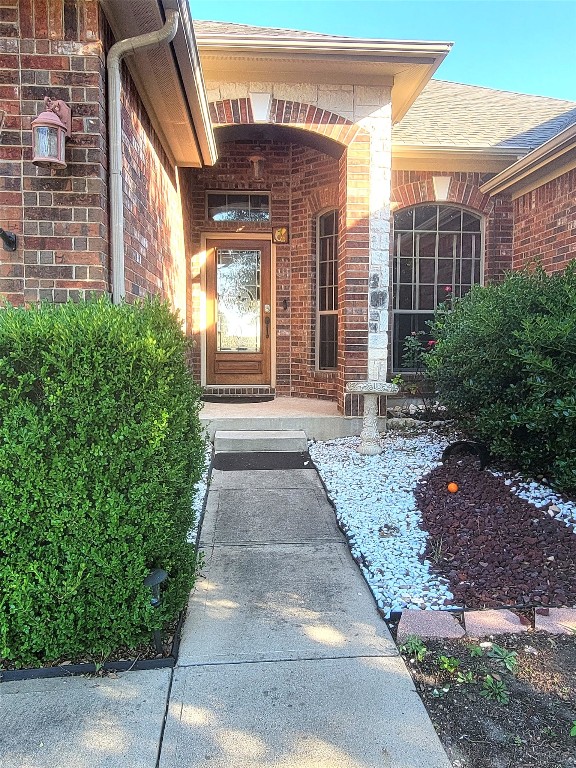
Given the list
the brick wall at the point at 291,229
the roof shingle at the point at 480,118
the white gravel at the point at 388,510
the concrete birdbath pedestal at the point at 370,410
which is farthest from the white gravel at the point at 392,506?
the roof shingle at the point at 480,118

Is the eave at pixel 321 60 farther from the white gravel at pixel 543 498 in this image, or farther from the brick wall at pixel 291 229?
the white gravel at pixel 543 498

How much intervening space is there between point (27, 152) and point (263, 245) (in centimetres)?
496

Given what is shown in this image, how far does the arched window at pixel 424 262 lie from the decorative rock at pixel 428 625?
544 centimetres

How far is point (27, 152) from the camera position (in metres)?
3.24

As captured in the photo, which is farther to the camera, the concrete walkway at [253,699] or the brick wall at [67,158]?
the brick wall at [67,158]

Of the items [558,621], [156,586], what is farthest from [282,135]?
[558,621]

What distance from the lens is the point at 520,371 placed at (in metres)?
4.30

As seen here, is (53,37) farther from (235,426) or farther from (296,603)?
(235,426)

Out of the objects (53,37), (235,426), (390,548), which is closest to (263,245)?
(235,426)

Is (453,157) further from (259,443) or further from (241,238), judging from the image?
(259,443)

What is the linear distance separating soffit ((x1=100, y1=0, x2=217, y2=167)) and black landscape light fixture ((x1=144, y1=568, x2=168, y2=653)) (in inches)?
123

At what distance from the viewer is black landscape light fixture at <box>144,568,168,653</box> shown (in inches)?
88.3

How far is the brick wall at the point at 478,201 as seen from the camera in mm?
7539

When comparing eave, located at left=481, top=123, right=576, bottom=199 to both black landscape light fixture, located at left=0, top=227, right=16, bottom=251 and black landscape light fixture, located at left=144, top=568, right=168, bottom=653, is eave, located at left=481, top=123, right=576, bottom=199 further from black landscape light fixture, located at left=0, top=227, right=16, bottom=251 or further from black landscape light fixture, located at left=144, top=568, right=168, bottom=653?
black landscape light fixture, located at left=144, top=568, right=168, bottom=653
